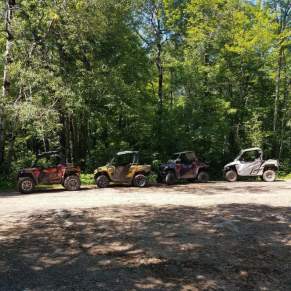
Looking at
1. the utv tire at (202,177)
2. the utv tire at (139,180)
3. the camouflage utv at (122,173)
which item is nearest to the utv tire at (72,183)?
the camouflage utv at (122,173)

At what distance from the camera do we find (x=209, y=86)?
78.7ft

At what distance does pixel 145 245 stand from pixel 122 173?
912 centimetres

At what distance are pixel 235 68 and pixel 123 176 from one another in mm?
13285

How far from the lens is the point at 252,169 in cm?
1811

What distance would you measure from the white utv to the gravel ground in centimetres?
686

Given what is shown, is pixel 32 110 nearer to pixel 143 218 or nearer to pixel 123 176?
pixel 123 176

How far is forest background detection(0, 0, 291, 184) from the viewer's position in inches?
674

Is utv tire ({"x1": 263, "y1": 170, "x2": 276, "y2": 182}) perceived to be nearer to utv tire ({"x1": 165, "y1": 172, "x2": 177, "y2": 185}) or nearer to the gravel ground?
utv tire ({"x1": 165, "y1": 172, "x2": 177, "y2": 185})

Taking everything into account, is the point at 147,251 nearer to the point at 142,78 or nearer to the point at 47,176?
the point at 47,176

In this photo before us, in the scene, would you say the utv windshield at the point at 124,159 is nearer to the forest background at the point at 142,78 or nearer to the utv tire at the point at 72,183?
the utv tire at the point at 72,183

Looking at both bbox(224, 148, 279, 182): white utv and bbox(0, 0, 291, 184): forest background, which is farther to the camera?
bbox(224, 148, 279, 182): white utv

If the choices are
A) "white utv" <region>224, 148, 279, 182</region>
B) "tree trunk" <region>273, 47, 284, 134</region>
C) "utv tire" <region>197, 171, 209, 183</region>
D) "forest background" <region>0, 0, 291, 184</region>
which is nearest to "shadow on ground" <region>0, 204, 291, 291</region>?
"utv tire" <region>197, 171, 209, 183</region>

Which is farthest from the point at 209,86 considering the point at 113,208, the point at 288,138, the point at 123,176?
the point at 113,208

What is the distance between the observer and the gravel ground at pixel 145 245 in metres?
4.94
